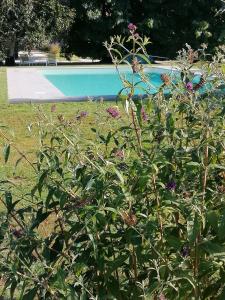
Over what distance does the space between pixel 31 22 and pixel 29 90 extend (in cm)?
1334

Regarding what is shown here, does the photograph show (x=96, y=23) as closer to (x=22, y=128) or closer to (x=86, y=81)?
(x=86, y=81)

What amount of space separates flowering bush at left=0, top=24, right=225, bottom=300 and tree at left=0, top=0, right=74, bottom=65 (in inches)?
927

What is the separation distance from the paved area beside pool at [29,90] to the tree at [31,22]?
8172 mm

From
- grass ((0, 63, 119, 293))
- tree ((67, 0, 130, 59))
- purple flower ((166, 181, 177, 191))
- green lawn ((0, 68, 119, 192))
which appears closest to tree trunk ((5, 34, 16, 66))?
tree ((67, 0, 130, 59))

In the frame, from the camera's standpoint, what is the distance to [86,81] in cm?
1844

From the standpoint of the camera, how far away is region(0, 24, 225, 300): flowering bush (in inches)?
72.2

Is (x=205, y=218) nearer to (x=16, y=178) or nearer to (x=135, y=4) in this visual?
(x=16, y=178)

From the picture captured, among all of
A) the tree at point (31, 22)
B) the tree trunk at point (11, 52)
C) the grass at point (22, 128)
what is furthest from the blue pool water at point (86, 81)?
the tree trunk at point (11, 52)

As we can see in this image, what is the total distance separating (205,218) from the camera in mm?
1829

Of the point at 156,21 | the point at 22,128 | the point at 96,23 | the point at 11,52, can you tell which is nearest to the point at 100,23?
Result: the point at 96,23

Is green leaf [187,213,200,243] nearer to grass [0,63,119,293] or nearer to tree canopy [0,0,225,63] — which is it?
grass [0,63,119,293]

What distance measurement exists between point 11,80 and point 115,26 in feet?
42.2

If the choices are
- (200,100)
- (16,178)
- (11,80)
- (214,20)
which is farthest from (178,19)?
(200,100)

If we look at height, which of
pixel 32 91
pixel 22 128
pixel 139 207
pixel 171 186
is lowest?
pixel 22 128
